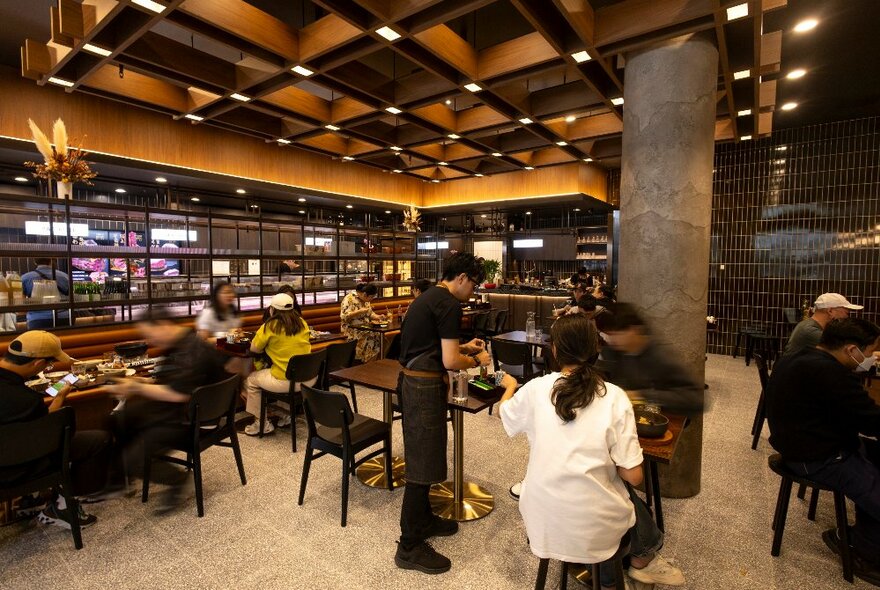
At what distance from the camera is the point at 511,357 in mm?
5102

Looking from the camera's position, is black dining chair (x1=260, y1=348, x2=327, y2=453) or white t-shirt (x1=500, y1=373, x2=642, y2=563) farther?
black dining chair (x1=260, y1=348, x2=327, y2=453)

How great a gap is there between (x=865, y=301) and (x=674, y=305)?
651cm

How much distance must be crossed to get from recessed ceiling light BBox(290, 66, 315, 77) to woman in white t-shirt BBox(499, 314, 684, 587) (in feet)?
12.3

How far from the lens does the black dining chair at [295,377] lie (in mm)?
4043

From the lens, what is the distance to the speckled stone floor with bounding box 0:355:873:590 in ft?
8.10

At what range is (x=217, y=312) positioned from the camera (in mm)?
4641

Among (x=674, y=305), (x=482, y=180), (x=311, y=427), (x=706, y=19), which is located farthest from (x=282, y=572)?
(x=482, y=180)

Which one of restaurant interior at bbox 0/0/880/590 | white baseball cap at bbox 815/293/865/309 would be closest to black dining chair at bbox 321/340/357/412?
restaurant interior at bbox 0/0/880/590

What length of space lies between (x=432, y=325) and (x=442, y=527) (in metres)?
1.40

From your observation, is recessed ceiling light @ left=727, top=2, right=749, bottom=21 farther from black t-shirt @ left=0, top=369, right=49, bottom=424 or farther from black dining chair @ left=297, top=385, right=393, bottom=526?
black t-shirt @ left=0, top=369, right=49, bottom=424

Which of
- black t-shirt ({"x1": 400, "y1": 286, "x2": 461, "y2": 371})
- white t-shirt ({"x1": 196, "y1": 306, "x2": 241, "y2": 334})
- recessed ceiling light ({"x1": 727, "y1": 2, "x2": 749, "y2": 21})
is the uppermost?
recessed ceiling light ({"x1": 727, "y1": 2, "x2": 749, "y2": 21})

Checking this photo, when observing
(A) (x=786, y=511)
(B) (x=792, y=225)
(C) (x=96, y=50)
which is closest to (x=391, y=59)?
(C) (x=96, y=50)

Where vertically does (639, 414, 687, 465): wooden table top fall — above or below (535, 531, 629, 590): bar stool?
above

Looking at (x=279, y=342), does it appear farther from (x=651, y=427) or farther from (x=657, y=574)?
(x=657, y=574)
